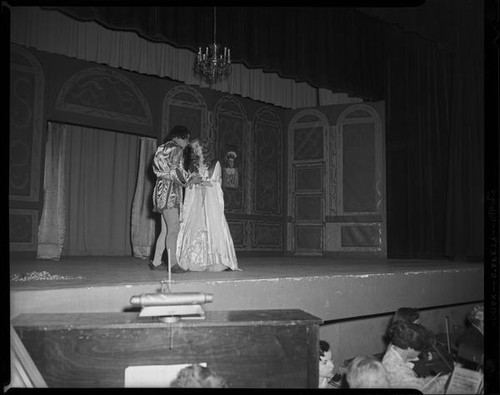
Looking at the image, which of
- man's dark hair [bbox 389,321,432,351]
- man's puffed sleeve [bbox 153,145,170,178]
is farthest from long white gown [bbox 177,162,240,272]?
man's dark hair [bbox 389,321,432,351]

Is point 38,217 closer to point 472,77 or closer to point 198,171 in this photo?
point 198,171

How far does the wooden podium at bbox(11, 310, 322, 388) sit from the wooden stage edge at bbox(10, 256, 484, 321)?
38cm

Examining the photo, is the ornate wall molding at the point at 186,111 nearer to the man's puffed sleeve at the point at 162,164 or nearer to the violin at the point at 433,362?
the man's puffed sleeve at the point at 162,164

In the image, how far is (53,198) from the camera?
7.43 m

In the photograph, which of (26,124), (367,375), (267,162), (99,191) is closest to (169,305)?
(367,375)

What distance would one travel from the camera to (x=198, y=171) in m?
4.67

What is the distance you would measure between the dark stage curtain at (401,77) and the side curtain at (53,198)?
2892 mm

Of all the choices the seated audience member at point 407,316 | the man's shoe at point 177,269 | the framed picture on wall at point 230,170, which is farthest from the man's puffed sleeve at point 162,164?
the framed picture on wall at point 230,170

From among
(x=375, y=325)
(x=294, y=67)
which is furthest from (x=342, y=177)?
(x=375, y=325)

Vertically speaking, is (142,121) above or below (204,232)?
above

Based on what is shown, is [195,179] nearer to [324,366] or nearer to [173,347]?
[324,366]

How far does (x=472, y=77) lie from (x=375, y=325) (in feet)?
15.4

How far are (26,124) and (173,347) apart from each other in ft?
18.8

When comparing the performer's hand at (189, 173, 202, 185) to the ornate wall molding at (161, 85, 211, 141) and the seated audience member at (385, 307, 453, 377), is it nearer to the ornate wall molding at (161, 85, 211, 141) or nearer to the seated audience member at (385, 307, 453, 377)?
the seated audience member at (385, 307, 453, 377)
